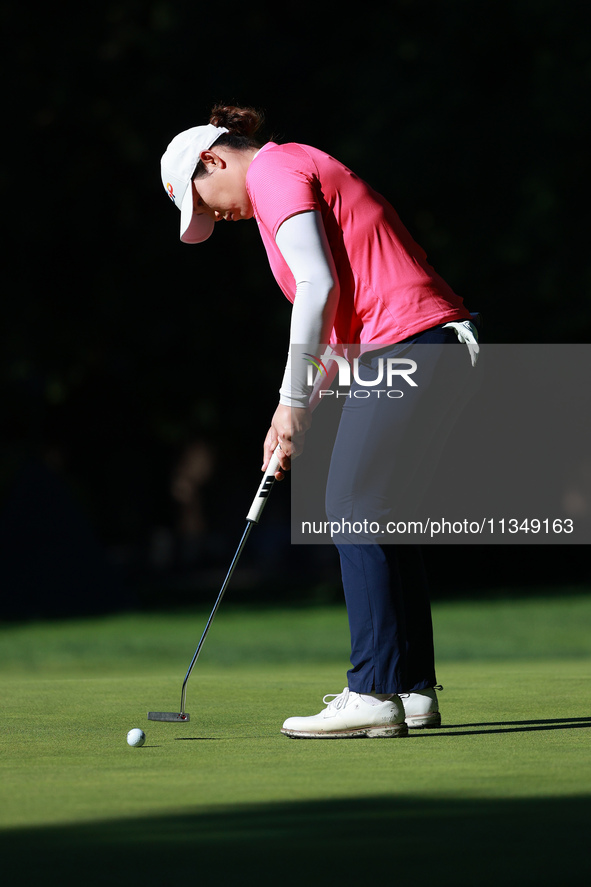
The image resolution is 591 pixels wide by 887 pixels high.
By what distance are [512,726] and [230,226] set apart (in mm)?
15437

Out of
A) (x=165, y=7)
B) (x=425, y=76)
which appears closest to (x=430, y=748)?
(x=425, y=76)

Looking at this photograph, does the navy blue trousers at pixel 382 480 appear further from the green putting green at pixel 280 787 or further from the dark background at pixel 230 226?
the dark background at pixel 230 226

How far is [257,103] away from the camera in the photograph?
61.2 feet

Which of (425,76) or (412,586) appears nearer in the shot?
(412,586)

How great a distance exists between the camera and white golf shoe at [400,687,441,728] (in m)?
4.52

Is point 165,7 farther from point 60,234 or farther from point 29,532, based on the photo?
point 29,532

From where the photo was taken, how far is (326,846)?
2.50m

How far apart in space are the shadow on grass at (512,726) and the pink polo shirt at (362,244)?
1.22 meters

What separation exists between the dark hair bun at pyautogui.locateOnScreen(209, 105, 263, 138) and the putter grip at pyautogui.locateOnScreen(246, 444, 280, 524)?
109 centimetres

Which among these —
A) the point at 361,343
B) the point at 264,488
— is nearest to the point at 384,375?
the point at 361,343

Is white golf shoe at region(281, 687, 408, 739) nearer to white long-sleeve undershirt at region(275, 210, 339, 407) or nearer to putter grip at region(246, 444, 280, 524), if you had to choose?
putter grip at region(246, 444, 280, 524)

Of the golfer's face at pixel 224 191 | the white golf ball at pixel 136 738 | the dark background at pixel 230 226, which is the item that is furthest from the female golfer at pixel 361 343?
the dark background at pixel 230 226

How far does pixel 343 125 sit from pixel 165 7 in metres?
2.91

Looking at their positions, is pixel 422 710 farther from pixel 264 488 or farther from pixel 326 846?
pixel 326 846
